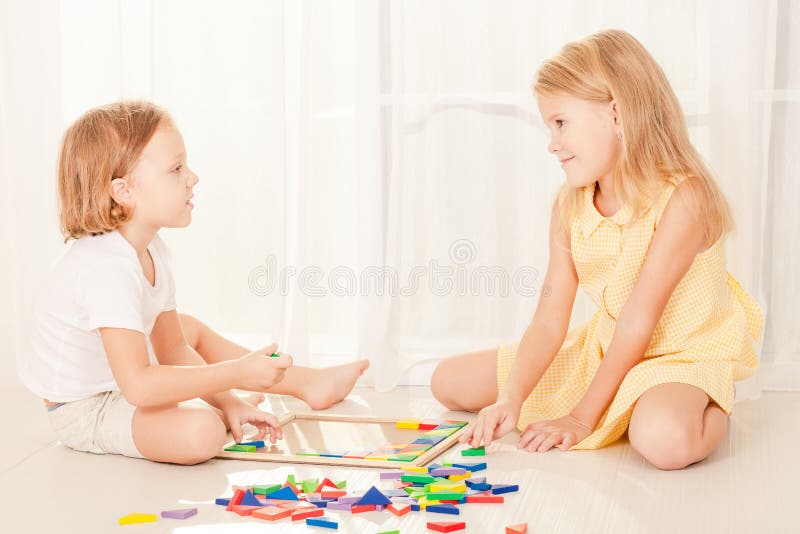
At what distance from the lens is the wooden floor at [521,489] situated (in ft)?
4.07

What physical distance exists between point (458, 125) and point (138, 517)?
3.56ft

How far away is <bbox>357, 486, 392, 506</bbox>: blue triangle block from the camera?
1288mm

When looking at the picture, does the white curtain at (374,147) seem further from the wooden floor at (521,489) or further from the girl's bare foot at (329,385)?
the wooden floor at (521,489)

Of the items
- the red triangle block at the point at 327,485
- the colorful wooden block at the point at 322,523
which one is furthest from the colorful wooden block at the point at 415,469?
the colorful wooden block at the point at 322,523

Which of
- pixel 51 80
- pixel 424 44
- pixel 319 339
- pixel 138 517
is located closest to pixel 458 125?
pixel 424 44

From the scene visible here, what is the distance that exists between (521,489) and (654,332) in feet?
1.41

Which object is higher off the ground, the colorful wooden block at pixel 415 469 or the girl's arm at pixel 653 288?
the girl's arm at pixel 653 288

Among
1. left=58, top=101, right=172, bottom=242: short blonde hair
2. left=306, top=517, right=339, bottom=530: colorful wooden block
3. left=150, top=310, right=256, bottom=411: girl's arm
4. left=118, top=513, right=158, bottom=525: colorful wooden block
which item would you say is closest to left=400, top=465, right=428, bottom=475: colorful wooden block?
left=306, top=517, right=339, bottom=530: colorful wooden block

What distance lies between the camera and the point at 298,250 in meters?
2.12

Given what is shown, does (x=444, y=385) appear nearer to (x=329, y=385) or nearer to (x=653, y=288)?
(x=329, y=385)

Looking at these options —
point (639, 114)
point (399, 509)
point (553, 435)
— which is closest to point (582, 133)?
point (639, 114)

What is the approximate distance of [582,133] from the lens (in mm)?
1596

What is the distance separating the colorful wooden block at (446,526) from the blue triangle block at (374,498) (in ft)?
0.32

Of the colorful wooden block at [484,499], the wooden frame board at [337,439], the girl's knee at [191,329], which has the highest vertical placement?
the girl's knee at [191,329]
